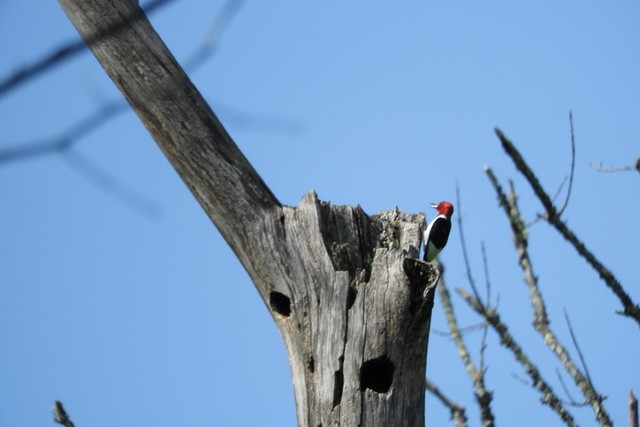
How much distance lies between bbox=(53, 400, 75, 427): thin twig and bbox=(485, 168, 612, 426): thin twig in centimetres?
256

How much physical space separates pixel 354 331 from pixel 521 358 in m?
2.03

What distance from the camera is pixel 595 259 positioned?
4090 millimetres

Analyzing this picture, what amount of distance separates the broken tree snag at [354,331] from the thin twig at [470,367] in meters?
1.65

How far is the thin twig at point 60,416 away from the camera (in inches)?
135

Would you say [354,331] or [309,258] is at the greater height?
[309,258]

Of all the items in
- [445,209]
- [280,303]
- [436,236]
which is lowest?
[280,303]

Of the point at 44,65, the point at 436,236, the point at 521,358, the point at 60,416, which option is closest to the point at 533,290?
the point at 521,358

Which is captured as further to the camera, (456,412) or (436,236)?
(436,236)

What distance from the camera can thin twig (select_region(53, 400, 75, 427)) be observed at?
11.3 feet

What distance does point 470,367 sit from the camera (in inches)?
204

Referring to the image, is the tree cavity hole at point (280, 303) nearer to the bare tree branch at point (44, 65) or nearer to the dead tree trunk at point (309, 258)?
the dead tree trunk at point (309, 258)

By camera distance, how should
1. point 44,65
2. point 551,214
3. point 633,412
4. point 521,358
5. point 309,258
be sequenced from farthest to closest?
point 521,358, point 551,214, point 309,258, point 633,412, point 44,65

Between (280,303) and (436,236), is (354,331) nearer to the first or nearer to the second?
(280,303)

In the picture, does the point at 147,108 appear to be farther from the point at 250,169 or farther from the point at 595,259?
the point at 595,259
